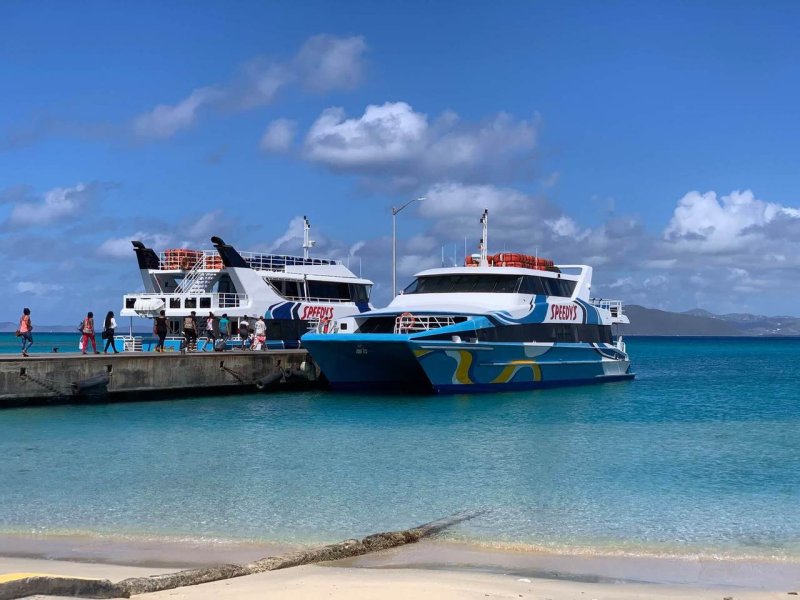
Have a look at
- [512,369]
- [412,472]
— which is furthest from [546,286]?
[412,472]

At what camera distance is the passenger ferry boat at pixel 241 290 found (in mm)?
40250

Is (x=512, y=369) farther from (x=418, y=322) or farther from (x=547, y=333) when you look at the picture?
(x=418, y=322)

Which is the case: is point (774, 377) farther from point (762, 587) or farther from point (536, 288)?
point (762, 587)

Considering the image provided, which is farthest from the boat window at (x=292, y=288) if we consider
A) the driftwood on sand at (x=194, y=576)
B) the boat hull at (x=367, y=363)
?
the driftwood on sand at (x=194, y=576)

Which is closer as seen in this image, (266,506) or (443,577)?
(443,577)

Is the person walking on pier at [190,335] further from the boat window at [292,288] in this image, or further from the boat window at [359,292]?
the boat window at [359,292]

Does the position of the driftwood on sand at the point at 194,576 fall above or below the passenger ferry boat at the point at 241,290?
below

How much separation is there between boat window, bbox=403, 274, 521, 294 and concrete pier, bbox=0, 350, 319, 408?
18.1 feet

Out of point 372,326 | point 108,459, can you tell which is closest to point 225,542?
point 108,459

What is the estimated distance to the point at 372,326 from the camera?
30516 millimetres

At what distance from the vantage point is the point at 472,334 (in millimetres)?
29750

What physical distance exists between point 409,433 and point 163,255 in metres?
25.9

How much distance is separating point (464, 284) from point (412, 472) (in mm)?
17011

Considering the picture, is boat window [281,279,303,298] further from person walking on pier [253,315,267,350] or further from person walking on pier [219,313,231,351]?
person walking on pier [253,315,267,350]
